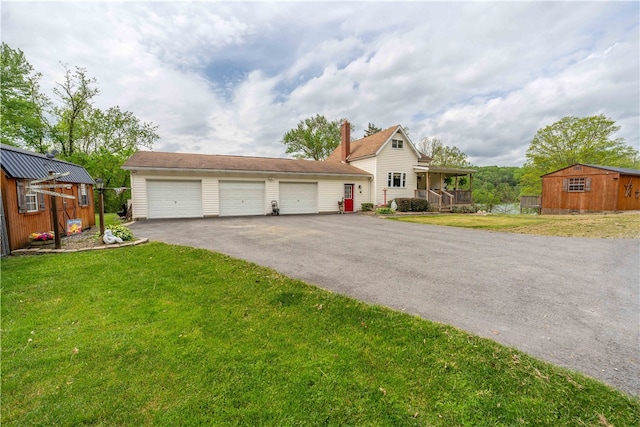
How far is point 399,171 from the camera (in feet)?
68.1

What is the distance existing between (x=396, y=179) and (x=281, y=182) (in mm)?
9324

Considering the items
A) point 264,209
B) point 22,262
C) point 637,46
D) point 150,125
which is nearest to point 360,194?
point 264,209

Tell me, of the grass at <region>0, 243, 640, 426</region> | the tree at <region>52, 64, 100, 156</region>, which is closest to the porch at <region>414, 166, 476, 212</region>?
the grass at <region>0, 243, 640, 426</region>

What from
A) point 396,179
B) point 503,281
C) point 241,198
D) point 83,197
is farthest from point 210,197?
point 503,281

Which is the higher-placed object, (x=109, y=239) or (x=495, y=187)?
(x=495, y=187)

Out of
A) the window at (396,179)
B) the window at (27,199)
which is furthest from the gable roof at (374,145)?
the window at (27,199)

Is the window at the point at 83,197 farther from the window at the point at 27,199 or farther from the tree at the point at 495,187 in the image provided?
the tree at the point at 495,187

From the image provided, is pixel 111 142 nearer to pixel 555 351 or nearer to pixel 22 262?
pixel 22 262

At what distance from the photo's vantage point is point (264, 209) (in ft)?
55.4

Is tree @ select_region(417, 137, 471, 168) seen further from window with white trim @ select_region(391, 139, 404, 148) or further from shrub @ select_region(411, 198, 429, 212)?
shrub @ select_region(411, 198, 429, 212)

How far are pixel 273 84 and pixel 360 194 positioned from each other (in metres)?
9.87

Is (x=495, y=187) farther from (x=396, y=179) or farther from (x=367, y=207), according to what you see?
(x=367, y=207)

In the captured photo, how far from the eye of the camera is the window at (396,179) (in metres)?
20.4

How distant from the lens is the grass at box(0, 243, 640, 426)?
1946mm
